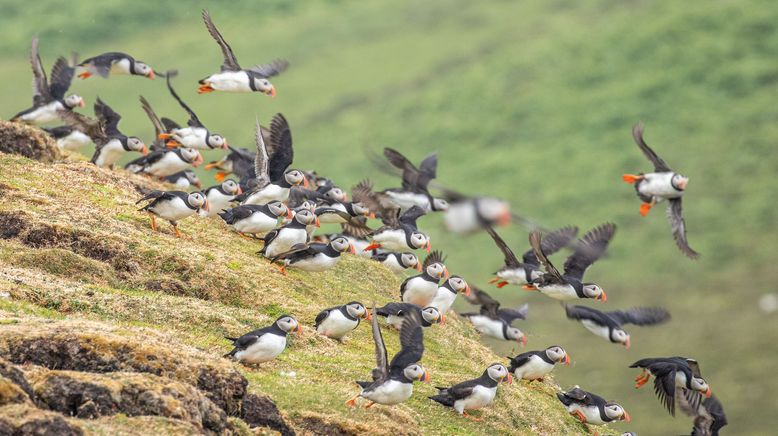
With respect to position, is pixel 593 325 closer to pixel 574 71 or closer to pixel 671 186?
pixel 671 186

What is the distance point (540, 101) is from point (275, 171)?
5623 cm

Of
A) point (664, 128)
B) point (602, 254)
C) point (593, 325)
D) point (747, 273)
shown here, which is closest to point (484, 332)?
point (593, 325)

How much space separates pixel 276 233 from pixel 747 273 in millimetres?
42712

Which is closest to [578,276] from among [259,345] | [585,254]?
[585,254]

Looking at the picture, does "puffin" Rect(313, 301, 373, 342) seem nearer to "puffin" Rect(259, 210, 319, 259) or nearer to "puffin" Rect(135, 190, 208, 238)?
"puffin" Rect(259, 210, 319, 259)

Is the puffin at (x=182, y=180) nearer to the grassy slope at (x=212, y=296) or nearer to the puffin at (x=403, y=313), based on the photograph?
the grassy slope at (x=212, y=296)

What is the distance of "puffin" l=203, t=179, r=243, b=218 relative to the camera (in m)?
23.3

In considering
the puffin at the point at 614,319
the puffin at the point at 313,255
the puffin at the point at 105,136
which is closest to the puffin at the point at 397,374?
the puffin at the point at 313,255

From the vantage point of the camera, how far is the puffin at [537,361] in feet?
68.6

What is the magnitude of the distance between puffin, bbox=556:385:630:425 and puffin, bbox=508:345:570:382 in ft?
1.83

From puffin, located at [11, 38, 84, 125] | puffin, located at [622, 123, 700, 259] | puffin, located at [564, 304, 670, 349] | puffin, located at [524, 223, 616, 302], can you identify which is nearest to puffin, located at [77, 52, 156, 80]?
puffin, located at [11, 38, 84, 125]

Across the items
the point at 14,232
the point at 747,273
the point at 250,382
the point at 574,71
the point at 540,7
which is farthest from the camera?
the point at 540,7

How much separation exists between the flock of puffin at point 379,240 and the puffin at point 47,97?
3cm

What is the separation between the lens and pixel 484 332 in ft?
84.8
